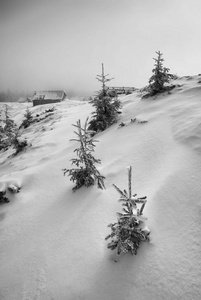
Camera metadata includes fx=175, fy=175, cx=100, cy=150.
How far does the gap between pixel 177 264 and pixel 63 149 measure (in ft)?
26.7

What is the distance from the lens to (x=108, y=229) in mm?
4074

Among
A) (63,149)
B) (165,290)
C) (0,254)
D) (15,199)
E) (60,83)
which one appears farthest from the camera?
(60,83)

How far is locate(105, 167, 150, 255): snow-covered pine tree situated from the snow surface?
223mm

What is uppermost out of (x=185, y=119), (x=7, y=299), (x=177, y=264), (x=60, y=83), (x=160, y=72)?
(x=60, y=83)

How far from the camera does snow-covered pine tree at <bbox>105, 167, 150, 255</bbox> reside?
127 inches

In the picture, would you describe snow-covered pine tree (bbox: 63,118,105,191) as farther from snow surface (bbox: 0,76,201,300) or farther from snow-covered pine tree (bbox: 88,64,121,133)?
snow-covered pine tree (bbox: 88,64,121,133)

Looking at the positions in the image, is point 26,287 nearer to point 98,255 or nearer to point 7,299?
point 7,299

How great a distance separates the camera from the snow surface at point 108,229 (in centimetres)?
301

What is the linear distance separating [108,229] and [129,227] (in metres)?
0.96

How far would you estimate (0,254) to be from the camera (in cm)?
446

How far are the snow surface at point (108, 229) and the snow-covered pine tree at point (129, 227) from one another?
223 millimetres

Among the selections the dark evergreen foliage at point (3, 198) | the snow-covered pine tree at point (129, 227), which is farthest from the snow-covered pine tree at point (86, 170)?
the dark evergreen foliage at point (3, 198)

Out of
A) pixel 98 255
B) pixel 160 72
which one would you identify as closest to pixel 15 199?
pixel 98 255

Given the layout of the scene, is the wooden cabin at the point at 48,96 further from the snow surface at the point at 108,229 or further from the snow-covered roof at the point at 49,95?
the snow surface at the point at 108,229
